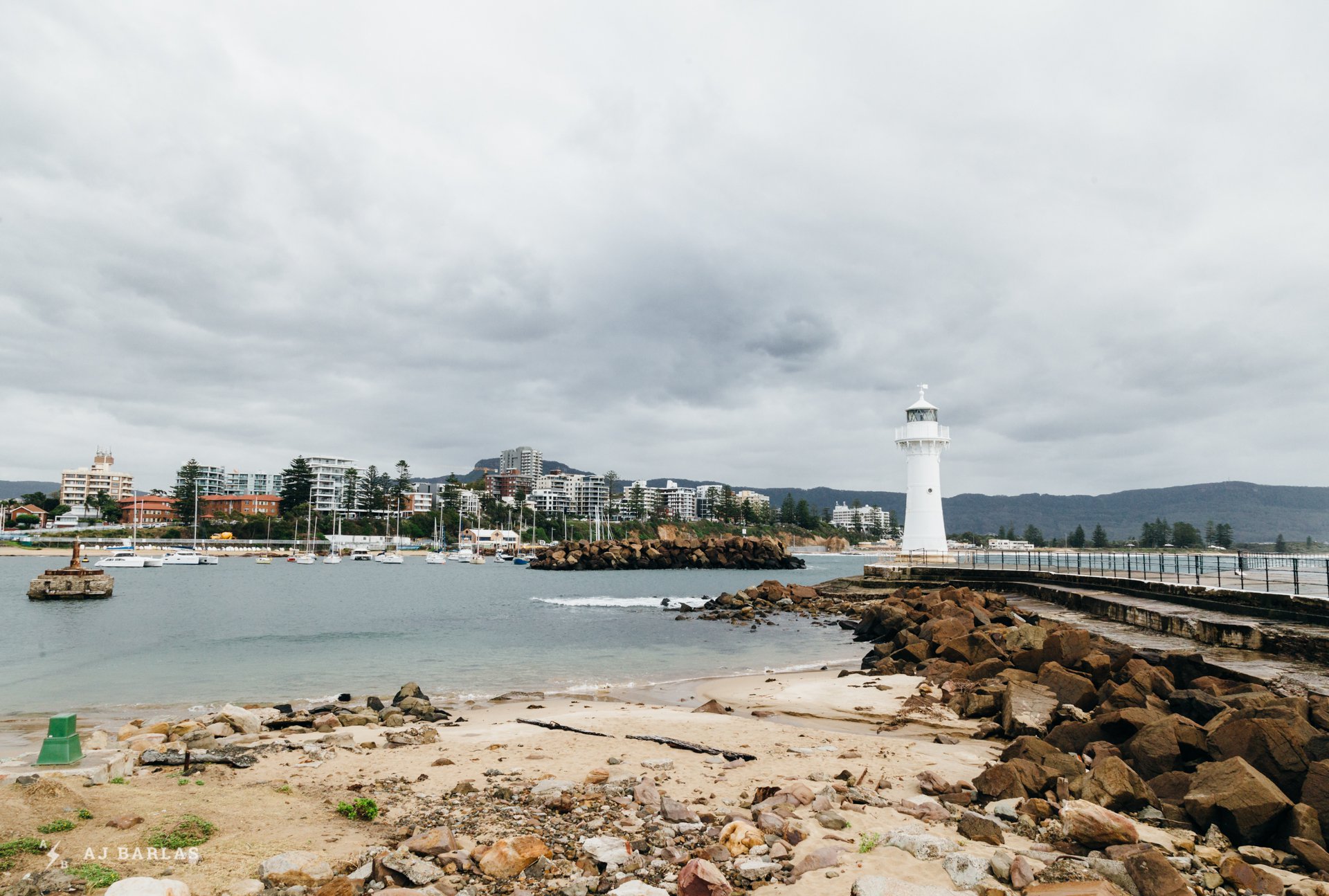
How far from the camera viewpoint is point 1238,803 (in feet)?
19.6

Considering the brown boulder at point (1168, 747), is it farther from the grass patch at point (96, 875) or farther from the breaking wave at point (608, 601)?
the breaking wave at point (608, 601)

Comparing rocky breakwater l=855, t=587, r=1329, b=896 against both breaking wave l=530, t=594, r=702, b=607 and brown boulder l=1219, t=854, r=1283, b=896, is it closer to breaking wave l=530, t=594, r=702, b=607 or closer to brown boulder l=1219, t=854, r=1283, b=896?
brown boulder l=1219, t=854, r=1283, b=896

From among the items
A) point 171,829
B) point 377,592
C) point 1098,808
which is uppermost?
point 1098,808

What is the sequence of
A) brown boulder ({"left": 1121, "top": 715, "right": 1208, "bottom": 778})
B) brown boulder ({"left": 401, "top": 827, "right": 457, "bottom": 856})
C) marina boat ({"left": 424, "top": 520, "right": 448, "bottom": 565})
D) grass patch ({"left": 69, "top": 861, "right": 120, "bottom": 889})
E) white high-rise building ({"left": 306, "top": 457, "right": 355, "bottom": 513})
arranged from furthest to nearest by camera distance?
white high-rise building ({"left": 306, "top": 457, "right": 355, "bottom": 513}) < marina boat ({"left": 424, "top": 520, "right": 448, "bottom": 565}) < brown boulder ({"left": 1121, "top": 715, "right": 1208, "bottom": 778}) < brown boulder ({"left": 401, "top": 827, "right": 457, "bottom": 856}) < grass patch ({"left": 69, "top": 861, "right": 120, "bottom": 889})

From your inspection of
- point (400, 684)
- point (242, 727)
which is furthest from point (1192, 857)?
point (400, 684)

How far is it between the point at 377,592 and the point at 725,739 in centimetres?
4777

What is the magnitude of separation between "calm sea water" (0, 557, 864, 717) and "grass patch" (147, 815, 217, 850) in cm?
982

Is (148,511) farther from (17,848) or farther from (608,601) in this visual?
(17,848)

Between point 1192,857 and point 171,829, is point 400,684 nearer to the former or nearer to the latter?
point 171,829

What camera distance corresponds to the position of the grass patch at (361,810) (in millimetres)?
6719

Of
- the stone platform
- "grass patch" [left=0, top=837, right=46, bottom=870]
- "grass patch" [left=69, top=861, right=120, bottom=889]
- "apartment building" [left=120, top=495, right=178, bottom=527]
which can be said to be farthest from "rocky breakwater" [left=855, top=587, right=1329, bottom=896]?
"apartment building" [left=120, top=495, right=178, bottom=527]

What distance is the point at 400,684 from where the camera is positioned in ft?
56.4

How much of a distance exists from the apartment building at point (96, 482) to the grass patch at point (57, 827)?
21438 centimetres

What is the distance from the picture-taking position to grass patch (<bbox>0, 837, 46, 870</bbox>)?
17.0ft
